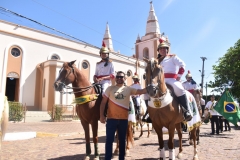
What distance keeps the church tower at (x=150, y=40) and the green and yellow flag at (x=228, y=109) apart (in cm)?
2932

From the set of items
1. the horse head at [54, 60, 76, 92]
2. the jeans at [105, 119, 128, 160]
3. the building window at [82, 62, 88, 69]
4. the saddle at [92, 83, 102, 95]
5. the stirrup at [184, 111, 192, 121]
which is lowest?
the jeans at [105, 119, 128, 160]

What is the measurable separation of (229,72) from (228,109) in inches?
498

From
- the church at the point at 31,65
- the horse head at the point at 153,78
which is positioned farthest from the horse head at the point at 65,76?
the church at the point at 31,65

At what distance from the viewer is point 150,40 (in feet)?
135

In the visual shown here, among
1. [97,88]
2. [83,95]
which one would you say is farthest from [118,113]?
[97,88]

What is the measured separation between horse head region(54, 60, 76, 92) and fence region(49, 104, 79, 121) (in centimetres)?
1336

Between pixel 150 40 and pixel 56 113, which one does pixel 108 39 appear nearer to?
pixel 150 40

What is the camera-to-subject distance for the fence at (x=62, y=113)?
58.9 ft

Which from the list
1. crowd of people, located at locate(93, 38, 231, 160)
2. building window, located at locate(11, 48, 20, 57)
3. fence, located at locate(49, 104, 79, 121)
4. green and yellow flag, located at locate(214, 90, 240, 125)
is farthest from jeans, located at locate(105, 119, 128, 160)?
building window, located at locate(11, 48, 20, 57)

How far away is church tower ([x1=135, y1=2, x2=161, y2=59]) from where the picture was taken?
134ft

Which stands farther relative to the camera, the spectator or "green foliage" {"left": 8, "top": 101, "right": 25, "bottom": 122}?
"green foliage" {"left": 8, "top": 101, "right": 25, "bottom": 122}

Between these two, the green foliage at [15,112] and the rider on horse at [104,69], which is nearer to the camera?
the rider on horse at [104,69]

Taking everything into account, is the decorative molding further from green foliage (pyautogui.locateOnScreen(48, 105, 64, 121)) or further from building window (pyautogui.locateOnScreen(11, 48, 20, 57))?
green foliage (pyautogui.locateOnScreen(48, 105, 64, 121))

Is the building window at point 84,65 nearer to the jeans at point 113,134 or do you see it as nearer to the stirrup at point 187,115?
the stirrup at point 187,115
